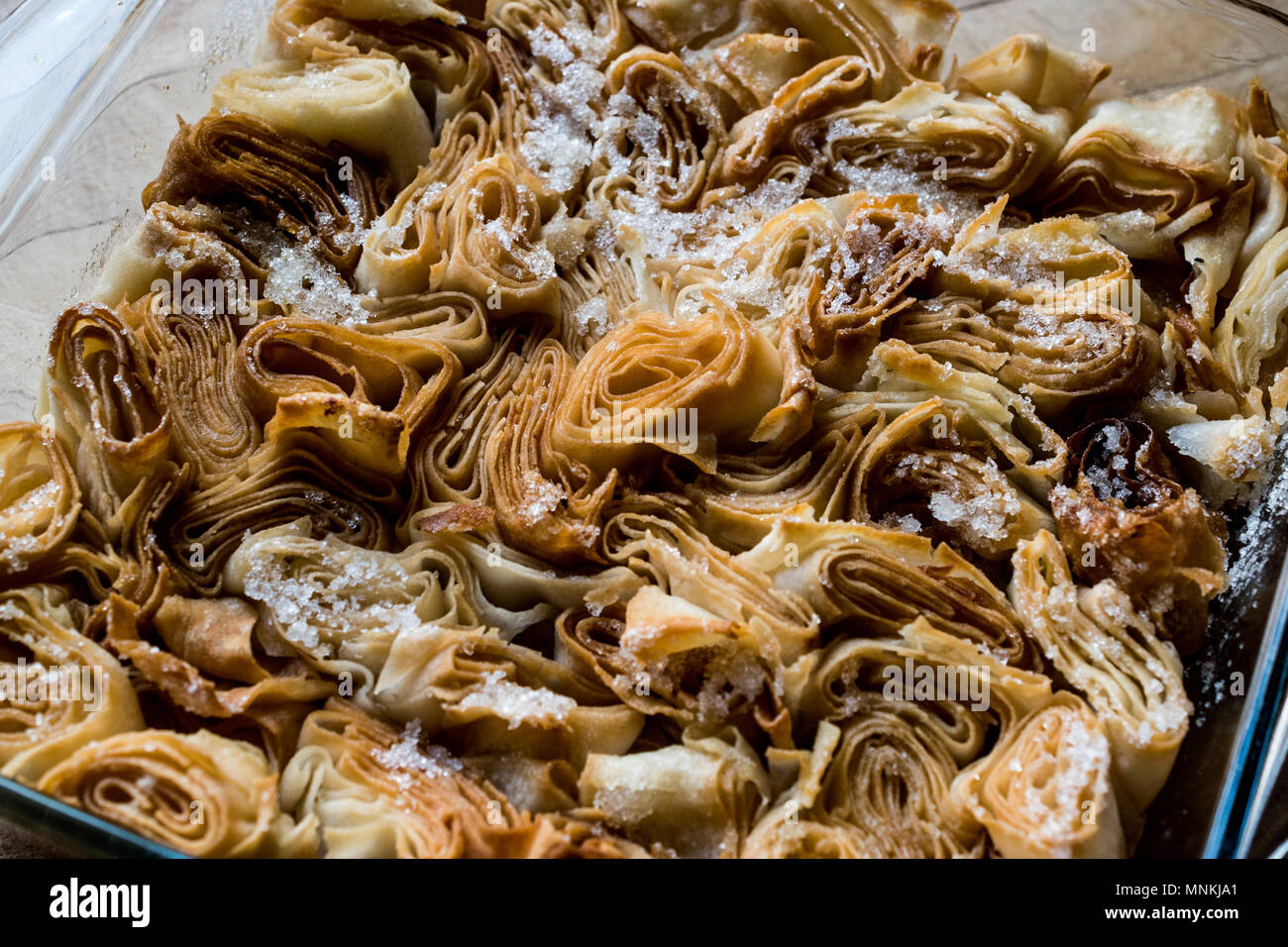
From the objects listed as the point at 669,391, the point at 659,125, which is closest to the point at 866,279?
the point at 669,391

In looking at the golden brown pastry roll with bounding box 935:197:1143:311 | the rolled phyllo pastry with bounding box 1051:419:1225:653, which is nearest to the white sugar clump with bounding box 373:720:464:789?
the rolled phyllo pastry with bounding box 1051:419:1225:653

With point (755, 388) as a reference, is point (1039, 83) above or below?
above

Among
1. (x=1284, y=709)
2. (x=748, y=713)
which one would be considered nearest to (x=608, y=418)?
(x=748, y=713)

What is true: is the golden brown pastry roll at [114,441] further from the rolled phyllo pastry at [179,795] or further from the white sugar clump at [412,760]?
the white sugar clump at [412,760]

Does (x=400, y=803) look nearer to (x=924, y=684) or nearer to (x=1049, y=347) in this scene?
(x=924, y=684)

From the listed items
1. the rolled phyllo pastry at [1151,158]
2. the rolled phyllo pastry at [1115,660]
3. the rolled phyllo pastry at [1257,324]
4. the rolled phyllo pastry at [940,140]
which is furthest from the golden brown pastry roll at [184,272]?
the rolled phyllo pastry at [1257,324]

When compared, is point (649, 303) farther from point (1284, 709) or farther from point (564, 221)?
point (1284, 709)
